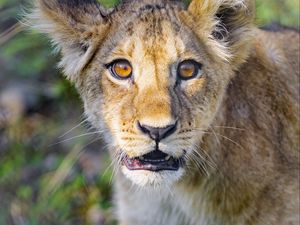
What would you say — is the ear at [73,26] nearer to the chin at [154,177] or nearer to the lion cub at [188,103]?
the lion cub at [188,103]

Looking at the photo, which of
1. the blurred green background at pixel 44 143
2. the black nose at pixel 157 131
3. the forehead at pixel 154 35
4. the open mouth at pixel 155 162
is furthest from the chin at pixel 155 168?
the blurred green background at pixel 44 143

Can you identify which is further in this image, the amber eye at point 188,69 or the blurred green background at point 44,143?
the blurred green background at point 44,143

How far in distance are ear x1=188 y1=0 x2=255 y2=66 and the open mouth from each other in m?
0.70

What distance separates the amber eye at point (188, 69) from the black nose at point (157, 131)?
0.37 meters

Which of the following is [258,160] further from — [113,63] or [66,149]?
[66,149]

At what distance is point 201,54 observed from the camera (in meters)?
4.79

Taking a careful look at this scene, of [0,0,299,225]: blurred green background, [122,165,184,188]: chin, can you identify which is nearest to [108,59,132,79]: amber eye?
[122,165,184,188]: chin

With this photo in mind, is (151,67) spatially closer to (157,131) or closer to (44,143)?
(157,131)

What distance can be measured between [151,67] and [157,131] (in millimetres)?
407

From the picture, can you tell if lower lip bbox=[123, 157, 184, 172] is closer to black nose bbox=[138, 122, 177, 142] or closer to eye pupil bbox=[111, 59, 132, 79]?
black nose bbox=[138, 122, 177, 142]

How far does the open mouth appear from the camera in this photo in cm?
454

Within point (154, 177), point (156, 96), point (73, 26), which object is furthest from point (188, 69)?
point (73, 26)

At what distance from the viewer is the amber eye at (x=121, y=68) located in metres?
4.66

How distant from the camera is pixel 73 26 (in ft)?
16.0
